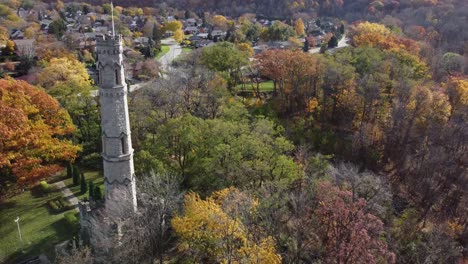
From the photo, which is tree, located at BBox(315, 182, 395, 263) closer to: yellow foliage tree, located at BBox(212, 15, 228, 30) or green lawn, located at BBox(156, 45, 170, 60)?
green lawn, located at BBox(156, 45, 170, 60)

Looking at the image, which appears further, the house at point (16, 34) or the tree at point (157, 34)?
the tree at point (157, 34)

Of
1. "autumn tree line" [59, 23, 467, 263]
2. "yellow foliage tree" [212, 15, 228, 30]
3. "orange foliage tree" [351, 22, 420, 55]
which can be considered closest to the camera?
"autumn tree line" [59, 23, 467, 263]

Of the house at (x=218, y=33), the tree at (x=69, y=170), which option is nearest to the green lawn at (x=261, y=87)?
the tree at (x=69, y=170)

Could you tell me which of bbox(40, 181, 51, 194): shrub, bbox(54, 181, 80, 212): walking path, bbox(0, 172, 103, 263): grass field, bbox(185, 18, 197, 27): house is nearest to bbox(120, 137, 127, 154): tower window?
bbox(0, 172, 103, 263): grass field

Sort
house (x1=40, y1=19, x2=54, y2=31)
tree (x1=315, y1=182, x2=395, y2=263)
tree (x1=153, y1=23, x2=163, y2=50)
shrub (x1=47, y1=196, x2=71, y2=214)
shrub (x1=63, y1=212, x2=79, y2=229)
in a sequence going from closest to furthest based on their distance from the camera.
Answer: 1. tree (x1=315, y1=182, x2=395, y2=263)
2. shrub (x1=63, y1=212, x2=79, y2=229)
3. shrub (x1=47, y1=196, x2=71, y2=214)
4. tree (x1=153, y1=23, x2=163, y2=50)
5. house (x1=40, y1=19, x2=54, y2=31)

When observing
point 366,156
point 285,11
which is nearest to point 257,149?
point 366,156

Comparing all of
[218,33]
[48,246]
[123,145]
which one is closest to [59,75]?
[48,246]

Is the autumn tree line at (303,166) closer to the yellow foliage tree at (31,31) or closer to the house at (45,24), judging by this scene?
the yellow foliage tree at (31,31)
